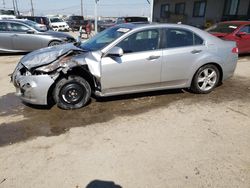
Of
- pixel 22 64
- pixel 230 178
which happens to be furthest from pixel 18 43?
pixel 230 178

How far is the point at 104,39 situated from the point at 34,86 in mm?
1701

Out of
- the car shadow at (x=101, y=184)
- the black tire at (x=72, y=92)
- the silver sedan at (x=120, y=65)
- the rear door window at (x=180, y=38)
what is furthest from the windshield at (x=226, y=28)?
the car shadow at (x=101, y=184)

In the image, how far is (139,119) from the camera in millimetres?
4504

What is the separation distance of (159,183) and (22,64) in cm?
334

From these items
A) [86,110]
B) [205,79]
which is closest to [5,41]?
[86,110]

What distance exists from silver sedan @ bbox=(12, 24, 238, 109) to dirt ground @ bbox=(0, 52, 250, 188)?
15.0 inches

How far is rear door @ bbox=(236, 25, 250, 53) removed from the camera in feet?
33.2

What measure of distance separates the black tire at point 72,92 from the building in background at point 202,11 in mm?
16737

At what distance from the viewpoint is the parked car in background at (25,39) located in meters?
11.0

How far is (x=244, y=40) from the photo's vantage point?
10.2m

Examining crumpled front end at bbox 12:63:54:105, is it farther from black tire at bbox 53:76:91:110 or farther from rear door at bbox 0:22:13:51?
rear door at bbox 0:22:13:51

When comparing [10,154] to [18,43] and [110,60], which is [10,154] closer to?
[110,60]

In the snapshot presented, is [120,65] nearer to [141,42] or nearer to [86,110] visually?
[141,42]

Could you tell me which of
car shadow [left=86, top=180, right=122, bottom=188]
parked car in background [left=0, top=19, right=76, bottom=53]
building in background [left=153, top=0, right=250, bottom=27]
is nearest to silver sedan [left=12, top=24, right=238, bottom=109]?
car shadow [left=86, top=180, right=122, bottom=188]
